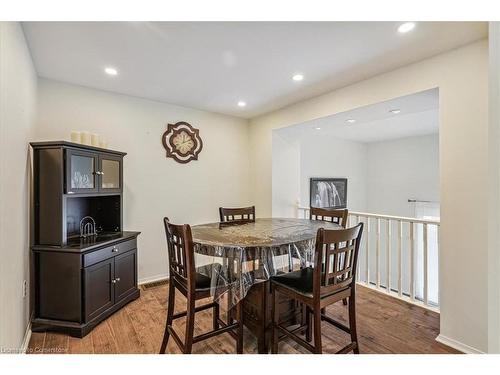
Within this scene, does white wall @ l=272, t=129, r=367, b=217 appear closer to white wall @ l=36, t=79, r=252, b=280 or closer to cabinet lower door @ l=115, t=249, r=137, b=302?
white wall @ l=36, t=79, r=252, b=280

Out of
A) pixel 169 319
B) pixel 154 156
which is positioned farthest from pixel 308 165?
pixel 169 319

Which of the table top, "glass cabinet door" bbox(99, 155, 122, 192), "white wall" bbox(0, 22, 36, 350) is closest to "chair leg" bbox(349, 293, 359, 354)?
the table top

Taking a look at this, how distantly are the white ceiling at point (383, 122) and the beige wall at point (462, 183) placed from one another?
0.66 ft

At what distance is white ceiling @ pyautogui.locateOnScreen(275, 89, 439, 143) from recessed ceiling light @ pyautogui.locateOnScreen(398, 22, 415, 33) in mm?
657

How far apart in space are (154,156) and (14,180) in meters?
1.75

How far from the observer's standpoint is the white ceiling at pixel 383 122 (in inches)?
99.3

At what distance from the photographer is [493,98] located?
1124mm

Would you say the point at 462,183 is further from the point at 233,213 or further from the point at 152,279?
the point at 152,279

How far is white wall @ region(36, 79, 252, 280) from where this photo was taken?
2760 millimetres

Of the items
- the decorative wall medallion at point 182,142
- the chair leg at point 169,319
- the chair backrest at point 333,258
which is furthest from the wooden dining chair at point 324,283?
the decorative wall medallion at point 182,142

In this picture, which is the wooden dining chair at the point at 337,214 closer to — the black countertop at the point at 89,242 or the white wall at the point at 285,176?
the white wall at the point at 285,176

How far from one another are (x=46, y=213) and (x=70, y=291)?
69 cm
